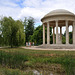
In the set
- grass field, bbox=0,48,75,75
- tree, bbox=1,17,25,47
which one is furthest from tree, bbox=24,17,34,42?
grass field, bbox=0,48,75,75

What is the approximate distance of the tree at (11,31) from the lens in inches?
1257

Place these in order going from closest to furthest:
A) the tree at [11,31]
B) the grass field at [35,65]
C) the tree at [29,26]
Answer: the grass field at [35,65] → the tree at [11,31] → the tree at [29,26]

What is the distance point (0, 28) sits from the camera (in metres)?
32.4

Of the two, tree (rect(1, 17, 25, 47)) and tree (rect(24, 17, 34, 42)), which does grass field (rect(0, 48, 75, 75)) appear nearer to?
tree (rect(1, 17, 25, 47))

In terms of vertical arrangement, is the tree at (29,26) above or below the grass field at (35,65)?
above

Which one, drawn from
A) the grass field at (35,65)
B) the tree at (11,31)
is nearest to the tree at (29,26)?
the tree at (11,31)

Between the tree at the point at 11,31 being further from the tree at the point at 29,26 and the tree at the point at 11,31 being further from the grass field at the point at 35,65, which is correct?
the tree at the point at 29,26

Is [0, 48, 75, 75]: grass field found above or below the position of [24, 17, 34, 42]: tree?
below

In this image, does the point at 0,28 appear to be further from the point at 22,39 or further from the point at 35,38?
the point at 35,38

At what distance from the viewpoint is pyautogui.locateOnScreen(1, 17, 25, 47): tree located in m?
31.9

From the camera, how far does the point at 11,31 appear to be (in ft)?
107

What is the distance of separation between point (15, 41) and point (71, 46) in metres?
18.7

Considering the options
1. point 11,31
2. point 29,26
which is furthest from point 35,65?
point 29,26

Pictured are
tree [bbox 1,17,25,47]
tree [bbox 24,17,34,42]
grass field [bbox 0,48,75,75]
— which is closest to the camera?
grass field [bbox 0,48,75,75]
